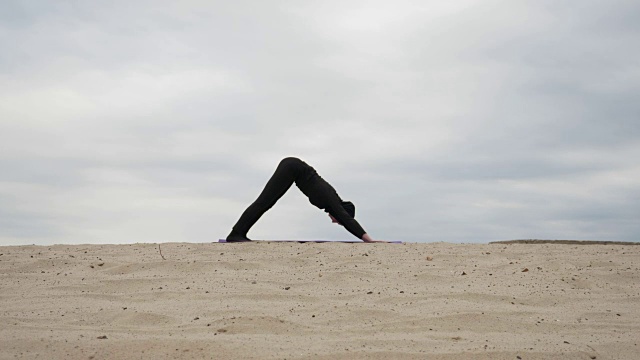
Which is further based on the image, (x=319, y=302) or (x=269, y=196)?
(x=269, y=196)

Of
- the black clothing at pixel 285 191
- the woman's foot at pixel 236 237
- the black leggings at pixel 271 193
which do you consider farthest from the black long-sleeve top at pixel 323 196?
the woman's foot at pixel 236 237

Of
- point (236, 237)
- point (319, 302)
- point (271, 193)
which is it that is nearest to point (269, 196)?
point (271, 193)

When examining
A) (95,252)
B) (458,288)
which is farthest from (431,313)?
(95,252)

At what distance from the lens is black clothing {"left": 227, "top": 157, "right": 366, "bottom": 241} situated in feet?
23.1

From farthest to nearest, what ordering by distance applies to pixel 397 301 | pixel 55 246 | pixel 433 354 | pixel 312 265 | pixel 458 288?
pixel 55 246 < pixel 312 265 < pixel 458 288 < pixel 397 301 < pixel 433 354

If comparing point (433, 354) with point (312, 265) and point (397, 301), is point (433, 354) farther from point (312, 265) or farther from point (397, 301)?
point (312, 265)

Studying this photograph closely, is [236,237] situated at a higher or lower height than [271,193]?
lower

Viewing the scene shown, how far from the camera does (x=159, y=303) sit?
172 inches

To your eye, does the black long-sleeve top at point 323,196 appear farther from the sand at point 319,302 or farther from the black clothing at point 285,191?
the sand at point 319,302

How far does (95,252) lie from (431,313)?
352 centimetres

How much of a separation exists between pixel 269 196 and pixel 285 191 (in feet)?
0.58

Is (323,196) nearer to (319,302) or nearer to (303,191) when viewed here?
(303,191)

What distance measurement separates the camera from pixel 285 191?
710 centimetres

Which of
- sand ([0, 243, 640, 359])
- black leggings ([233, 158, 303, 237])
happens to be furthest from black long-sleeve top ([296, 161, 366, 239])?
sand ([0, 243, 640, 359])
